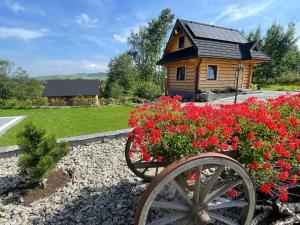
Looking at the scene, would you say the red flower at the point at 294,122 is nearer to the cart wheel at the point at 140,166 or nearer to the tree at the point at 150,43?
the cart wheel at the point at 140,166

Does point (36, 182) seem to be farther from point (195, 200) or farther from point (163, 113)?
point (195, 200)

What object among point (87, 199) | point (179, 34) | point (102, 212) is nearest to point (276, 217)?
point (102, 212)

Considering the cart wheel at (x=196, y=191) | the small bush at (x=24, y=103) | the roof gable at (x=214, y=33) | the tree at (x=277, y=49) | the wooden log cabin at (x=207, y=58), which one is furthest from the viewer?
the tree at (x=277, y=49)

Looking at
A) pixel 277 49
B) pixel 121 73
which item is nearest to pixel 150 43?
pixel 121 73

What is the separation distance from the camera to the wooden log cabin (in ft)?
44.5

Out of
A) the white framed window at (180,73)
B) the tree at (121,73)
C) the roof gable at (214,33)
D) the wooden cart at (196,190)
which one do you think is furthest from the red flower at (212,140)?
the tree at (121,73)

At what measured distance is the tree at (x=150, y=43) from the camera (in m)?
31.7

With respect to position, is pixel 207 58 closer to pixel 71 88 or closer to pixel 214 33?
pixel 214 33

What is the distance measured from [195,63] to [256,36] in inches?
856

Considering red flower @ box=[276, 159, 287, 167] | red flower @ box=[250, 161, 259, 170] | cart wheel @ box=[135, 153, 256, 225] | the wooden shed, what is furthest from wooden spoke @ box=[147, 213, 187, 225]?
the wooden shed

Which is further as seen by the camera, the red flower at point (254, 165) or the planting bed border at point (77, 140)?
the planting bed border at point (77, 140)

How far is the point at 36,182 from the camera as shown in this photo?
10.4ft

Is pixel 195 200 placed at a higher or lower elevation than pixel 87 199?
higher

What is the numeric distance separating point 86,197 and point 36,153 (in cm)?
94
